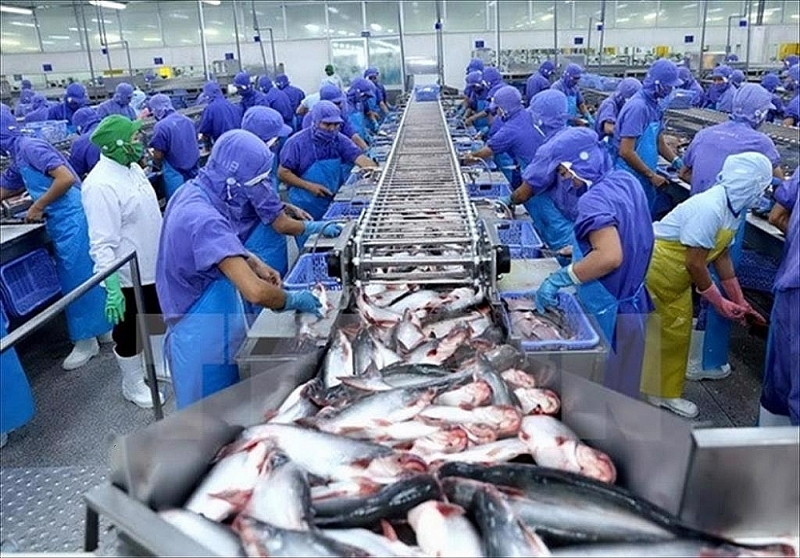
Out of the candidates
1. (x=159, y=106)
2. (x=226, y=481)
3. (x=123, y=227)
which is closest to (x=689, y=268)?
(x=226, y=481)

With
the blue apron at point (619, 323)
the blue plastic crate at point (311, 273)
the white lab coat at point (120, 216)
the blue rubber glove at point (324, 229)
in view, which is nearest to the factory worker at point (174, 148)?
the white lab coat at point (120, 216)

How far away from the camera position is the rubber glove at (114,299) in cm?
338

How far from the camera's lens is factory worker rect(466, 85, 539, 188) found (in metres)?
5.85

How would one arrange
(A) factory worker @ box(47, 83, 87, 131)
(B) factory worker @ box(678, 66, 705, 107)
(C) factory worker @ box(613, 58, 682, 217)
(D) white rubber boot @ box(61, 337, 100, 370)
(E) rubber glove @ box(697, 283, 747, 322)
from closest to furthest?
(E) rubber glove @ box(697, 283, 747, 322), (D) white rubber boot @ box(61, 337, 100, 370), (C) factory worker @ box(613, 58, 682, 217), (A) factory worker @ box(47, 83, 87, 131), (B) factory worker @ box(678, 66, 705, 107)

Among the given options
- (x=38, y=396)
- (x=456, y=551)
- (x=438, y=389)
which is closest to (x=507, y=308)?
(x=438, y=389)

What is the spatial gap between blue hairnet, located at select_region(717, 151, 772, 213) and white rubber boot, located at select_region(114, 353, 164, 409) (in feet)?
10.6

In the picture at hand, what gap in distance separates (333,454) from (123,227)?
2.61 meters

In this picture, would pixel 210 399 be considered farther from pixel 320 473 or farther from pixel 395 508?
Result: pixel 395 508

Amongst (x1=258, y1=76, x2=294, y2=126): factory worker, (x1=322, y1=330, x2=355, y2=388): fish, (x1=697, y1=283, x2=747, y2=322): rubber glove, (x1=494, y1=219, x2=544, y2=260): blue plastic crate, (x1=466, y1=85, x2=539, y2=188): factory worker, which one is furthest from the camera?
(x1=258, y1=76, x2=294, y2=126): factory worker

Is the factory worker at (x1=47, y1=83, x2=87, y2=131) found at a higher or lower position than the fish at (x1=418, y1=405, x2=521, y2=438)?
higher

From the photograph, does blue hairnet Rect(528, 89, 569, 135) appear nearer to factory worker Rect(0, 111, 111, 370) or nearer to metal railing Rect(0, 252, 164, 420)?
metal railing Rect(0, 252, 164, 420)

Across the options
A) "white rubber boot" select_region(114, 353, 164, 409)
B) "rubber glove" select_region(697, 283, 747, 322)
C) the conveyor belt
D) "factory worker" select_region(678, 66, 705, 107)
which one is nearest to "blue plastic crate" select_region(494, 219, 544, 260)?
the conveyor belt

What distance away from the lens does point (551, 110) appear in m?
4.67

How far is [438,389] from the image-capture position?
188 centimetres
